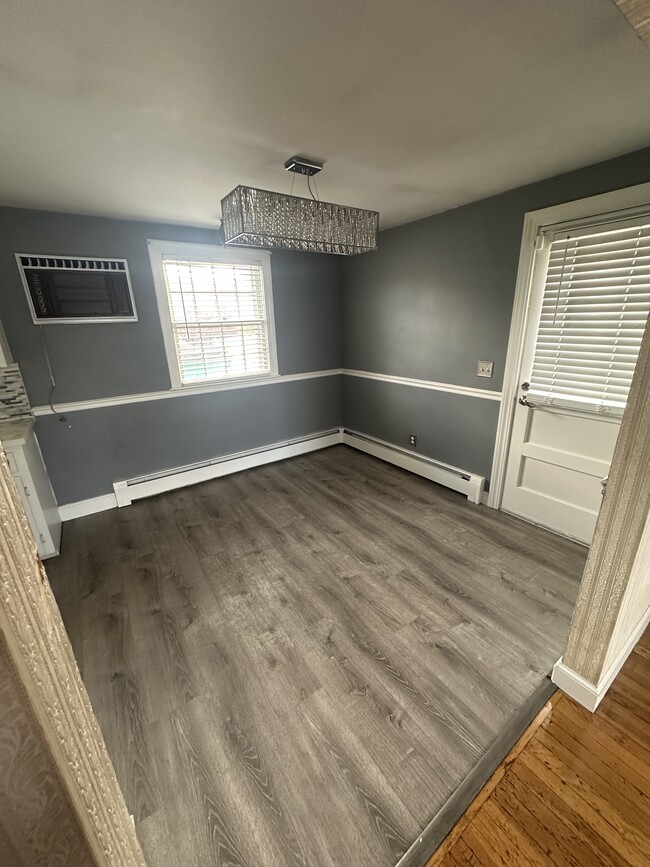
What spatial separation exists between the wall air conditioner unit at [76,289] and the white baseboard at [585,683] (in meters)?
3.48

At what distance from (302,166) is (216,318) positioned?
172cm

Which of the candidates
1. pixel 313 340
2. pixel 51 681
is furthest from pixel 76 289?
pixel 51 681

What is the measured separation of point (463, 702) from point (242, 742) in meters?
0.91

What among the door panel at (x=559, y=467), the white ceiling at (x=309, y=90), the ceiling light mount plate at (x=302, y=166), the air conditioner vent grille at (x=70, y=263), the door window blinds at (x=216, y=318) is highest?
the white ceiling at (x=309, y=90)

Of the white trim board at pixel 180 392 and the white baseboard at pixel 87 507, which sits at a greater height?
the white trim board at pixel 180 392

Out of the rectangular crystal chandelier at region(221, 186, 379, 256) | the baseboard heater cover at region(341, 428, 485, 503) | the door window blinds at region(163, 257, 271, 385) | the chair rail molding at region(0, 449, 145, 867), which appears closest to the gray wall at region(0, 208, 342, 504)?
the door window blinds at region(163, 257, 271, 385)

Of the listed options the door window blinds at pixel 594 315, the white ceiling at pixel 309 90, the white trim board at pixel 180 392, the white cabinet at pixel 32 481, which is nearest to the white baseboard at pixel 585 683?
the door window blinds at pixel 594 315

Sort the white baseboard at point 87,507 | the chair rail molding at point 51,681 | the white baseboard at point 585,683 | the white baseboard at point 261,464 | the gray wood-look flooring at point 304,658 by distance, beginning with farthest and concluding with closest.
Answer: the white baseboard at point 261,464
the white baseboard at point 87,507
the white baseboard at point 585,683
the gray wood-look flooring at point 304,658
the chair rail molding at point 51,681

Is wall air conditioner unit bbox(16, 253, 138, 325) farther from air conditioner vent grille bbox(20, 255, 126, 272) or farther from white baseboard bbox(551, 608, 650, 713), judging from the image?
white baseboard bbox(551, 608, 650, 713)

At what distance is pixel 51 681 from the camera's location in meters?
0.37

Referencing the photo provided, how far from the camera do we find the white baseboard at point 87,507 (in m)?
2.87

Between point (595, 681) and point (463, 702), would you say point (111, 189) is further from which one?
point (595, 681)

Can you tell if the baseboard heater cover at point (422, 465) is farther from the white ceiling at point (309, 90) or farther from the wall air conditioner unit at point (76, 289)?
the wall air conditioner unit at point (76, 289)

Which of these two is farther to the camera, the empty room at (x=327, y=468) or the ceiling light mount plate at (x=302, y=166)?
the ceiling light mount plate at (x=302, y=166)
